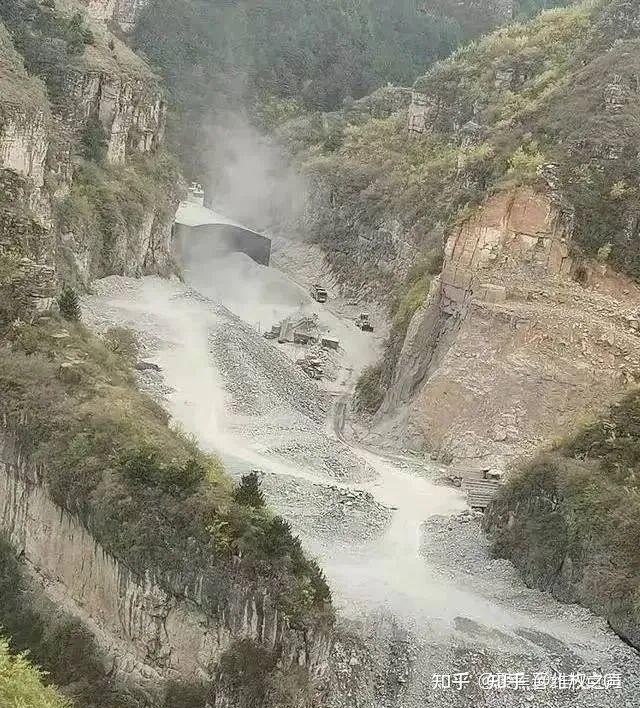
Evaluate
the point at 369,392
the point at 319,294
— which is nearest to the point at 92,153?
the point at 319,294

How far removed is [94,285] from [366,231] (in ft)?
88.4

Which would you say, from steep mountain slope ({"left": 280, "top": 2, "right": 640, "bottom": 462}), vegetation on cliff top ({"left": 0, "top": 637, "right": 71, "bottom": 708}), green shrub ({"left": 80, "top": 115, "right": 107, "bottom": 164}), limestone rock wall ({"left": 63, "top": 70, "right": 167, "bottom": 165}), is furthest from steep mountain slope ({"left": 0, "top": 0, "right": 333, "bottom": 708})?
limestone rock wall ({"left": 63, "top": 70, "right": 167, "bottom": 165})

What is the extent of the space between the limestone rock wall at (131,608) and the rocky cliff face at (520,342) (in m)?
18.6

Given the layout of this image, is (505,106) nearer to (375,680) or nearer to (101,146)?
(101,146)

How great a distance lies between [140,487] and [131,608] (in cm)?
257

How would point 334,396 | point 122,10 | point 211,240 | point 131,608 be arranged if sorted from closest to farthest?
point 131,608 < point 334,396 < point 211,240 < point 122,10

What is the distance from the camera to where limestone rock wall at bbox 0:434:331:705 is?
59.1 ft

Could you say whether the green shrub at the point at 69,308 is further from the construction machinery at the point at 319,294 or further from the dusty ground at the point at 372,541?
the construction machinery at the point at 319,294

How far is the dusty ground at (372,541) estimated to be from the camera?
775 inches

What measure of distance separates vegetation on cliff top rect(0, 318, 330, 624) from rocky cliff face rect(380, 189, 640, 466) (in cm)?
1549

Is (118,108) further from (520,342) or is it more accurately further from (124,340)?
(520,342)

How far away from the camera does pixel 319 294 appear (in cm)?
6606

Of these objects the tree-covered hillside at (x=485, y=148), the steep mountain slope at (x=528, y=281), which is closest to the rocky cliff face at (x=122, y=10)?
the tree-covered hillside at (x=485, y=148)

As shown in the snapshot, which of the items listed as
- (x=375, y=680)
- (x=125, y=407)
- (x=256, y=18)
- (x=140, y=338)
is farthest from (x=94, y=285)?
(x=256, y=18)
